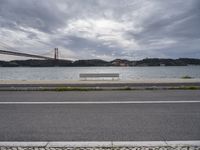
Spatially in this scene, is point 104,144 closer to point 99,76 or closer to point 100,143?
point 100,143

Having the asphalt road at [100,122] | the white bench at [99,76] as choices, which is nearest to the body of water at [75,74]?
the white bench at [99,76]

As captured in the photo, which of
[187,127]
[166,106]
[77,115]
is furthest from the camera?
[166,106]

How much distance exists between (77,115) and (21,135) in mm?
1866

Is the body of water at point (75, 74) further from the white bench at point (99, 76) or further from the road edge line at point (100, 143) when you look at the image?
the road edge line at point (100, 143)

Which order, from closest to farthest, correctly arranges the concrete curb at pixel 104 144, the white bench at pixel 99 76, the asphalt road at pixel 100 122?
1. the concrete curb at pixel 104 144
2. the asphalt road at pixel 100 122
3. the white bench at pixel 99 76

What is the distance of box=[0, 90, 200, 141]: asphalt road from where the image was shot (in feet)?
13.1

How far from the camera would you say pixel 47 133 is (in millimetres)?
4160

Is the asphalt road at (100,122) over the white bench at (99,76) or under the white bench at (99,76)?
under

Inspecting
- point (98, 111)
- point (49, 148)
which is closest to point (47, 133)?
point (49, 148)

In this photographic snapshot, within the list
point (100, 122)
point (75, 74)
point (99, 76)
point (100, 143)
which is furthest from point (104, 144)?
point (75, 74)

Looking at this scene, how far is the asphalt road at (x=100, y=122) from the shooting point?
13.1ft

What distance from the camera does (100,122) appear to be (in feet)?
16.0

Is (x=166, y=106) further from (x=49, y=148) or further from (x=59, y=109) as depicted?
(x=49, y=148)

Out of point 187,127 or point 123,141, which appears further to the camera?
point 187,127
